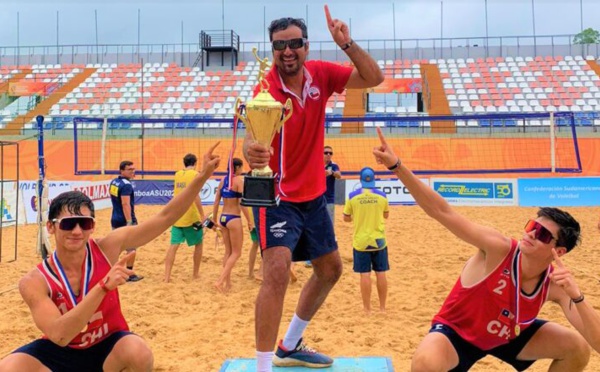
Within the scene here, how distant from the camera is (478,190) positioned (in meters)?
15.8

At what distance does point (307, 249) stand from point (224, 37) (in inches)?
1084

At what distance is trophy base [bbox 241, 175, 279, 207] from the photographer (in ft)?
9.66

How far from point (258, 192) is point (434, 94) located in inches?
902

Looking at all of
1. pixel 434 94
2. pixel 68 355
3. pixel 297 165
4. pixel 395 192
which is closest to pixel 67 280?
pixel 68 355

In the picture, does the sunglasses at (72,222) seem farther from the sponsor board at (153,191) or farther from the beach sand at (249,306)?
the sponsor board at (153,191)

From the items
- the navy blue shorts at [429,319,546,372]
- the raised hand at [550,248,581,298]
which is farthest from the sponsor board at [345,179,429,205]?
the raised hand at [550,248,581,298]

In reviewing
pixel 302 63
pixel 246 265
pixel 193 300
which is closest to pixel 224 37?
pixel 246 265

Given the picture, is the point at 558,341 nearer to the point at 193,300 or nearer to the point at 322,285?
the point at 322,285

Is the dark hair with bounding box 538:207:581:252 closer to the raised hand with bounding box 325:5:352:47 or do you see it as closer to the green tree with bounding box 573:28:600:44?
the raised hand with bounding box 325:5:352:47

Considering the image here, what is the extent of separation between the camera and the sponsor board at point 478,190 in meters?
15.6

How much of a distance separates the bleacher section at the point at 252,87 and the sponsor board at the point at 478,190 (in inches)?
256

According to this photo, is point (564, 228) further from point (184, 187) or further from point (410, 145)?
point (410, 145)

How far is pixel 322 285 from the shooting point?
367 cm

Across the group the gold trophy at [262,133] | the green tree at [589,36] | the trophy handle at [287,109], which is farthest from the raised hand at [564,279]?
the green tree at [589,36]
